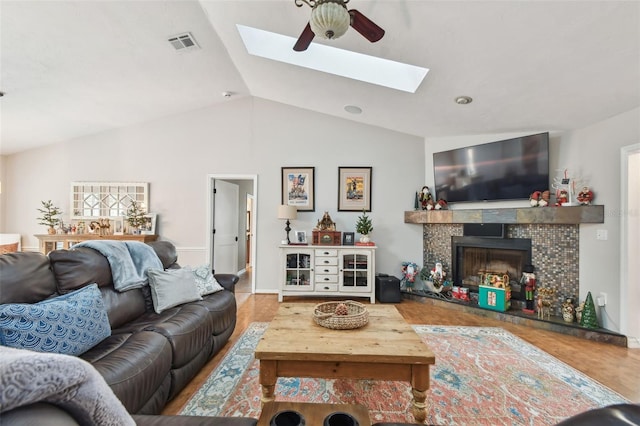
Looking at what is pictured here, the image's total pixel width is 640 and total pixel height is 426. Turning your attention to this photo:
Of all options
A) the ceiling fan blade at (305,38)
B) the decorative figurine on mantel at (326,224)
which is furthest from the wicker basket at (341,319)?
the decorative figurine on mantel at (326,224)

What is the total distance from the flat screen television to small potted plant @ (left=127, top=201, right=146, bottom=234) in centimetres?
468

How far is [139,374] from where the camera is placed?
1432 millimetres

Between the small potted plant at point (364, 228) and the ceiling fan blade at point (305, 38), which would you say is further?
the small potted plant at point (364, 228)

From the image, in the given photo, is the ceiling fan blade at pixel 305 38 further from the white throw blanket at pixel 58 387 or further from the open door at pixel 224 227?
the open door at pixel 224 227

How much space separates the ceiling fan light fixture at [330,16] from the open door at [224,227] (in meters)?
3.57

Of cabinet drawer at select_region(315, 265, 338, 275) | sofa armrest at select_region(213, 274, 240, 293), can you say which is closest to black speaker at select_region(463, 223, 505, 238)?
cabinet drawer at select_region(315, 265, 338, 275)

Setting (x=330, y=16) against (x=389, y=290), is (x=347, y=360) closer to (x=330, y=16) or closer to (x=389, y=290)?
(x=330, y=16)

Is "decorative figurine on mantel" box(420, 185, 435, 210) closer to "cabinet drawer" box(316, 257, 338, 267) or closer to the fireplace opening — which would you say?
the fireplace opening

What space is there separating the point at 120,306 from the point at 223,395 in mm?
979

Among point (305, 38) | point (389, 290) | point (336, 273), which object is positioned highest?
point (305, 38)

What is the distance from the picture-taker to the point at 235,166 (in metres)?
4.60

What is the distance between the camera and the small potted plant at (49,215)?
4492 millimetres

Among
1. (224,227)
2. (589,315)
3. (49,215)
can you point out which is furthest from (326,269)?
(49,215)

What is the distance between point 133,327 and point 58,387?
167cm
